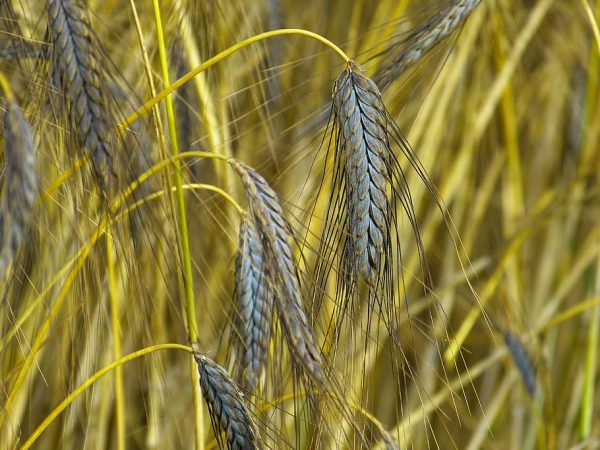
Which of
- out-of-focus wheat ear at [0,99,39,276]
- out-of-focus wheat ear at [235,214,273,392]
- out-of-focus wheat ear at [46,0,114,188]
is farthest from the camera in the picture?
out-of-focus wheat ear at [235,214,273,392]

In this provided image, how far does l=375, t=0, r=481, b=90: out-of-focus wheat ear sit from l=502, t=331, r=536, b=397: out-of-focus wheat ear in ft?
1.51

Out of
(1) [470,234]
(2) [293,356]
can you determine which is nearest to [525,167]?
(1) [470,234]

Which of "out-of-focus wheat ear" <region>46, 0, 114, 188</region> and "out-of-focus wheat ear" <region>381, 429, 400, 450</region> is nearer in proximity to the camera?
"out-of-focus wheat ear" <region>46, 0, 114, 188</region>

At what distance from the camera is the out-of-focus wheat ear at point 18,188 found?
1.68 feet

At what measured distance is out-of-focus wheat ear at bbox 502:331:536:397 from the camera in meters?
1.15

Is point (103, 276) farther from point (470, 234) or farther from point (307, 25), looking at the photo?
point (307, 25)

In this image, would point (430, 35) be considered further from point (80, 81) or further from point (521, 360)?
point (521, 360)

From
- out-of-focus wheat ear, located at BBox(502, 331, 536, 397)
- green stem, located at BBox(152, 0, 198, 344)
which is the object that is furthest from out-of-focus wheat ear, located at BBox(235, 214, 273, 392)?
out-of-focus wheat ear, located at BBox(502, 331, 536, 397)

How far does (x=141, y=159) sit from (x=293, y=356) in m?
0.24

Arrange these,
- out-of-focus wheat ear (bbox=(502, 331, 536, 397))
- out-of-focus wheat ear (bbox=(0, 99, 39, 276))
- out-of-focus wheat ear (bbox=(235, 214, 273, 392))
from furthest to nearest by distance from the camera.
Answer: out-of-focus wheat ear (bbox=(502, 331, 536, 397)), out-of-focus wheat ear (bbox=(235, 214, 273, 392)), out-of-focus wheat ear (bbox=(0, 99, 39, 276))

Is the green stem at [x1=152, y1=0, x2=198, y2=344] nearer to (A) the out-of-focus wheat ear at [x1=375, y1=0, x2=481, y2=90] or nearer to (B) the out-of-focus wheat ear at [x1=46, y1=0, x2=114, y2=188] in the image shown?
(B) the out-of-focus wheat ear at [x1=46, y1=0, x2=114, y2=188]

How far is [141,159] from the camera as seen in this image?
0.77 m

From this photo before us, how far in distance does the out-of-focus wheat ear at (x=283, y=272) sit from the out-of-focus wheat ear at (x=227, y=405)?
0.06m

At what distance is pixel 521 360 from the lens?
115cm
